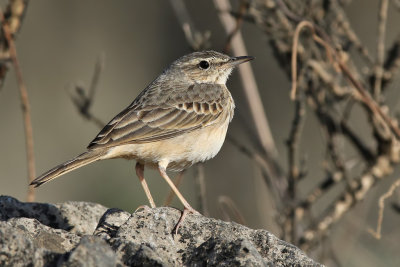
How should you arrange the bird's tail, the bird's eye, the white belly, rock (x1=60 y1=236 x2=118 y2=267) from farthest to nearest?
the bird's eye, the white belly, the bird's tail, rock (x1=60 y1=236 x2=118 y2=267)

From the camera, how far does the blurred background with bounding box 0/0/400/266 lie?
14.4 m

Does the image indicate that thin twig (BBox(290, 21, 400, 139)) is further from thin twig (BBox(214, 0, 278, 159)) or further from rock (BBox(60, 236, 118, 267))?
rock (BBox(60, 236, 118, 267))

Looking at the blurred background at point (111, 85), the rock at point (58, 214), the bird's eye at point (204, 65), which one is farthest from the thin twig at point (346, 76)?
the blurred background at point (111, 85)

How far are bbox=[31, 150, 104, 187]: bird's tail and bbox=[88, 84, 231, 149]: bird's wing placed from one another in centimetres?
12

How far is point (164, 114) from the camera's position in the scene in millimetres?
7043

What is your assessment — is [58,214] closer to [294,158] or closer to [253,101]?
[294,158]

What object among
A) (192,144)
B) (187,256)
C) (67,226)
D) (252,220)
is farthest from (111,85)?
(187,256)

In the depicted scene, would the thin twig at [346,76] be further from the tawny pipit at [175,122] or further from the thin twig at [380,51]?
the tawny pipit at [175,122]

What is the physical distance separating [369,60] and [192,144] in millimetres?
2049

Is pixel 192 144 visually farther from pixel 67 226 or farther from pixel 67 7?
pixel 67 7

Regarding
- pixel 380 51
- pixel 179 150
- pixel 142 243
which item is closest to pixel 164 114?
pixel 179 150

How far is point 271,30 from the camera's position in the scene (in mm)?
7082

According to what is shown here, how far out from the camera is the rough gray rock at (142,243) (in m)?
3.84

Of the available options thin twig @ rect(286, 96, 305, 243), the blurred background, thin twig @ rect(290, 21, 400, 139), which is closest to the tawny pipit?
thin twig @ rect(286, 96, 305, 243)
